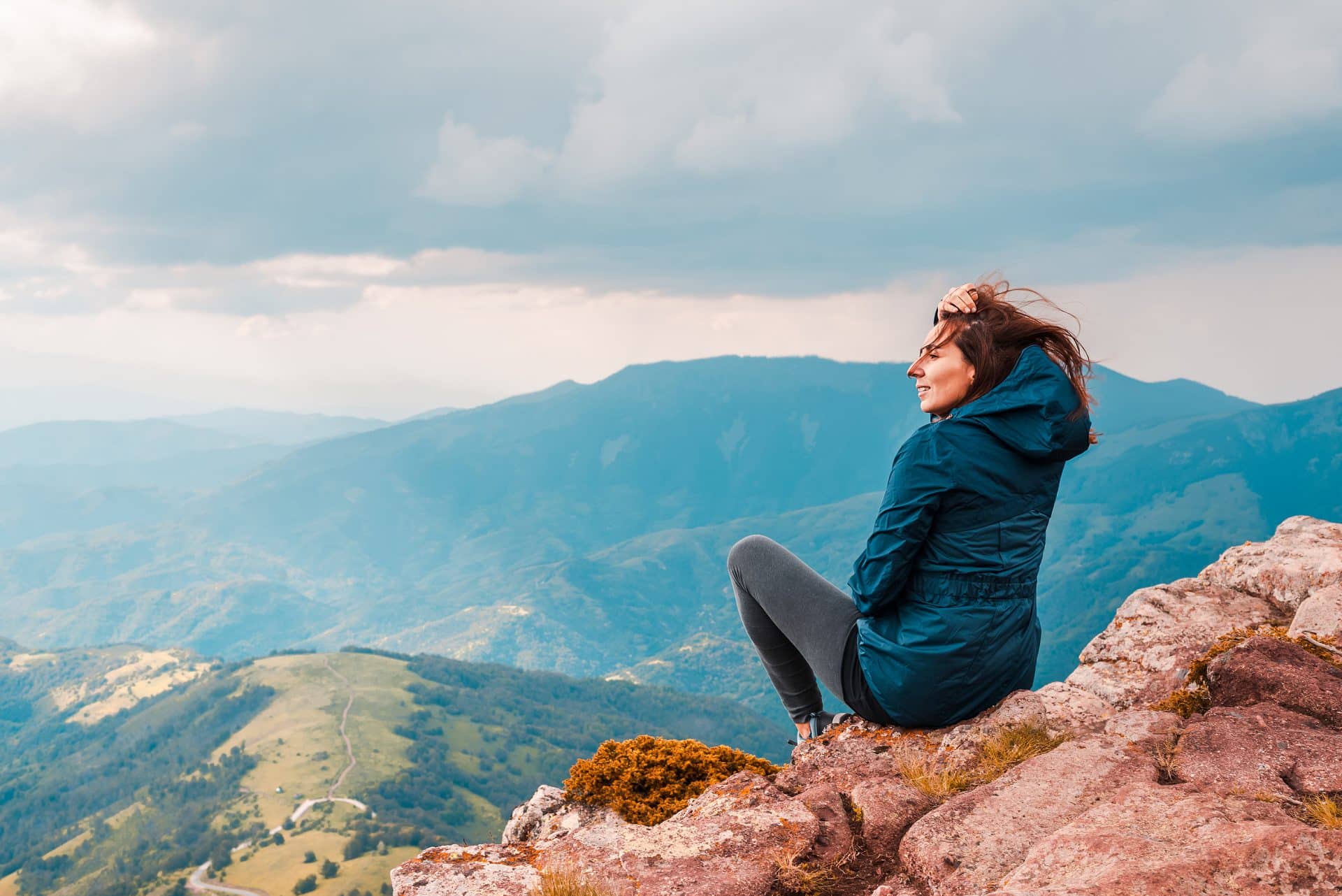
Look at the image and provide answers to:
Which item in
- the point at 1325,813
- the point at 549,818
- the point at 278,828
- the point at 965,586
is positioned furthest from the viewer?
the point at 278,828

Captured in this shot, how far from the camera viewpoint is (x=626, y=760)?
7227 millimetres

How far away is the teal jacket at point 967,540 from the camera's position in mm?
5336

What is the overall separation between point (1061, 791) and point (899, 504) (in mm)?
1837

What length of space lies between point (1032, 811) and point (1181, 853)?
1207 millimetres

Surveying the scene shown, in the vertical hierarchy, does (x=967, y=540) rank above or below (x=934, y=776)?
above

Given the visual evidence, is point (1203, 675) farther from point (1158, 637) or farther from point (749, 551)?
point (749, 551)

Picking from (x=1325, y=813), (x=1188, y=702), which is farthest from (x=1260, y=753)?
(x=1188, y=702)

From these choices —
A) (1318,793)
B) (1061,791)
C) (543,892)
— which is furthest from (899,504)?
(543,892)

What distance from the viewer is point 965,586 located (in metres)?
5.59

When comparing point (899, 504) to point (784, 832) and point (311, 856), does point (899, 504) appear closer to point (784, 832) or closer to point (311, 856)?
point (784, 832)

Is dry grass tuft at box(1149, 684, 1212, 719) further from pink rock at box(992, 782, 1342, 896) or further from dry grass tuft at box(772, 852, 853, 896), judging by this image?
dry grass tuft at box(772, 852, 853, 896)

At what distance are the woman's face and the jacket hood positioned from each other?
1.30ft

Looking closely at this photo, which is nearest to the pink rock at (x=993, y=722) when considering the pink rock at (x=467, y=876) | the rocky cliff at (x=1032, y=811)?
the rocky cliff at (x=1032, y=811)

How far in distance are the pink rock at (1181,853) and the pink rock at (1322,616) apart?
11.0 feet
